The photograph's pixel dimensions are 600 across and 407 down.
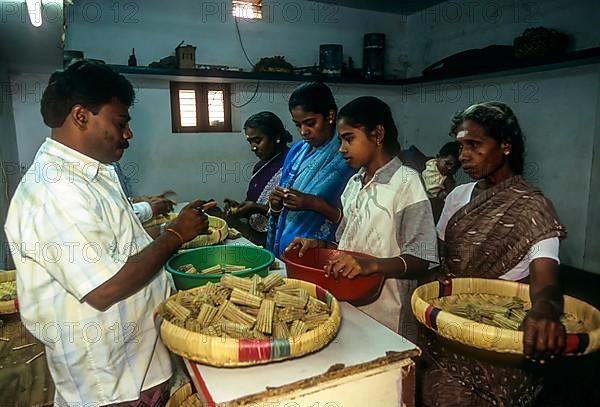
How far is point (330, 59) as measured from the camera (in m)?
5.05

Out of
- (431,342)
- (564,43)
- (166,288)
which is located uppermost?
(564,43)

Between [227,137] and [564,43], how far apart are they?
3596 millimetres

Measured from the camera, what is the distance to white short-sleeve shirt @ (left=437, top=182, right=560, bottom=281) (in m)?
1.29

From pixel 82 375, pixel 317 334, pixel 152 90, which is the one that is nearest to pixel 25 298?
pixel 82 375

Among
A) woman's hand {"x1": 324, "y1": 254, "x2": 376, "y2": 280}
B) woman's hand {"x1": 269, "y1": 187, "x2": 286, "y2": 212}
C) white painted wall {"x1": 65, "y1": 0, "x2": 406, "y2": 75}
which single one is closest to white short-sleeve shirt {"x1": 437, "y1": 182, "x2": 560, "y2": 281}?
woman's hand {"x1": 324, "y1": 254, "x2": 376, "y2": 280}

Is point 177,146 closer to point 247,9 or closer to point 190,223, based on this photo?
point 247,9

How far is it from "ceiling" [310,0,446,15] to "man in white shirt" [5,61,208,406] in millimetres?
4735

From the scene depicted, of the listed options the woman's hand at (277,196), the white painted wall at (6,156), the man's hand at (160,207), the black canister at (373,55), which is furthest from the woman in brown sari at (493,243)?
the black canister at (373,55)

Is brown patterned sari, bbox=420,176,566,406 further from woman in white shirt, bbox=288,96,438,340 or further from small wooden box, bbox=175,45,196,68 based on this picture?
small wooden box, bbox=175,45,196,68

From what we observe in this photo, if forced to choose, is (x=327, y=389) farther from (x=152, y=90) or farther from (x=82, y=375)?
(x=152, y=90)

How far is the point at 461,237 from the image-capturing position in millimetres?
1538

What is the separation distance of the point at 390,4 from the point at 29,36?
4367mm

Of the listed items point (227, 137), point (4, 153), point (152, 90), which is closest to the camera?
point (4, 153)

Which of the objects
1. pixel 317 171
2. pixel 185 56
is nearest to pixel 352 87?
pixel 185 56
